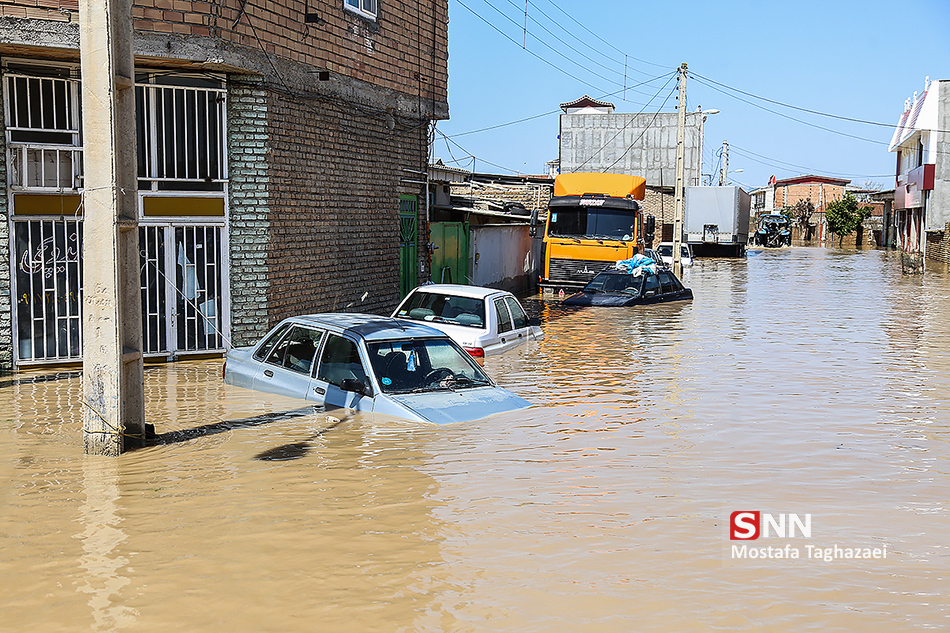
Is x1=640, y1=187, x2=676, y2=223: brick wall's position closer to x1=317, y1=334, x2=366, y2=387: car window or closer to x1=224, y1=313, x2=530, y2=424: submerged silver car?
x1=224, y1=313, x2=530, y2=424: submerged silver car

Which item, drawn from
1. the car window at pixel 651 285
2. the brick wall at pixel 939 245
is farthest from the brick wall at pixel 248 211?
the brick wall at pixel 939 245

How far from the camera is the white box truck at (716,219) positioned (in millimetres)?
49438

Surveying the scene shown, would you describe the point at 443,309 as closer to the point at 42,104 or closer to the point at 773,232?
the point at 42,104

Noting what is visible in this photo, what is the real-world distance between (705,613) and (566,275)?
21661 mm

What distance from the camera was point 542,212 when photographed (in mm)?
32375

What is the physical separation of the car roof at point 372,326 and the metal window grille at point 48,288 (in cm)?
479

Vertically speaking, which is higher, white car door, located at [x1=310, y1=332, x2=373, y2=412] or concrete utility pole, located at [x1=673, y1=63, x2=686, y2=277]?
concrete utility pole, located at [x1=673, y1=63, x2=686, y2=277]

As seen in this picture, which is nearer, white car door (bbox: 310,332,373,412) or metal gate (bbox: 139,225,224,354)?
white car door (bbox: 310,332,373,412)

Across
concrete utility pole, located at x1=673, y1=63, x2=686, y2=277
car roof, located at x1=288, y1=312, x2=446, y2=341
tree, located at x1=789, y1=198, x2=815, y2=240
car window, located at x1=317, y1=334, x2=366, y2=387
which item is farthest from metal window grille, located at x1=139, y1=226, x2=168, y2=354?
tree, located at x1=789, y1=198, x2=815, y2=240

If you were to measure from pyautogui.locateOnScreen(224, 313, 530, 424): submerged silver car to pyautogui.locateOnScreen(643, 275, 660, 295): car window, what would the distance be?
13831mm

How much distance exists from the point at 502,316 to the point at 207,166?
15.8 ft

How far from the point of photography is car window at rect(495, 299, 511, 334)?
1302 centimetres

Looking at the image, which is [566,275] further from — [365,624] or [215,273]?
[365,624]

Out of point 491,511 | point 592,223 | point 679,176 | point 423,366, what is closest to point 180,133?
point 423,366
